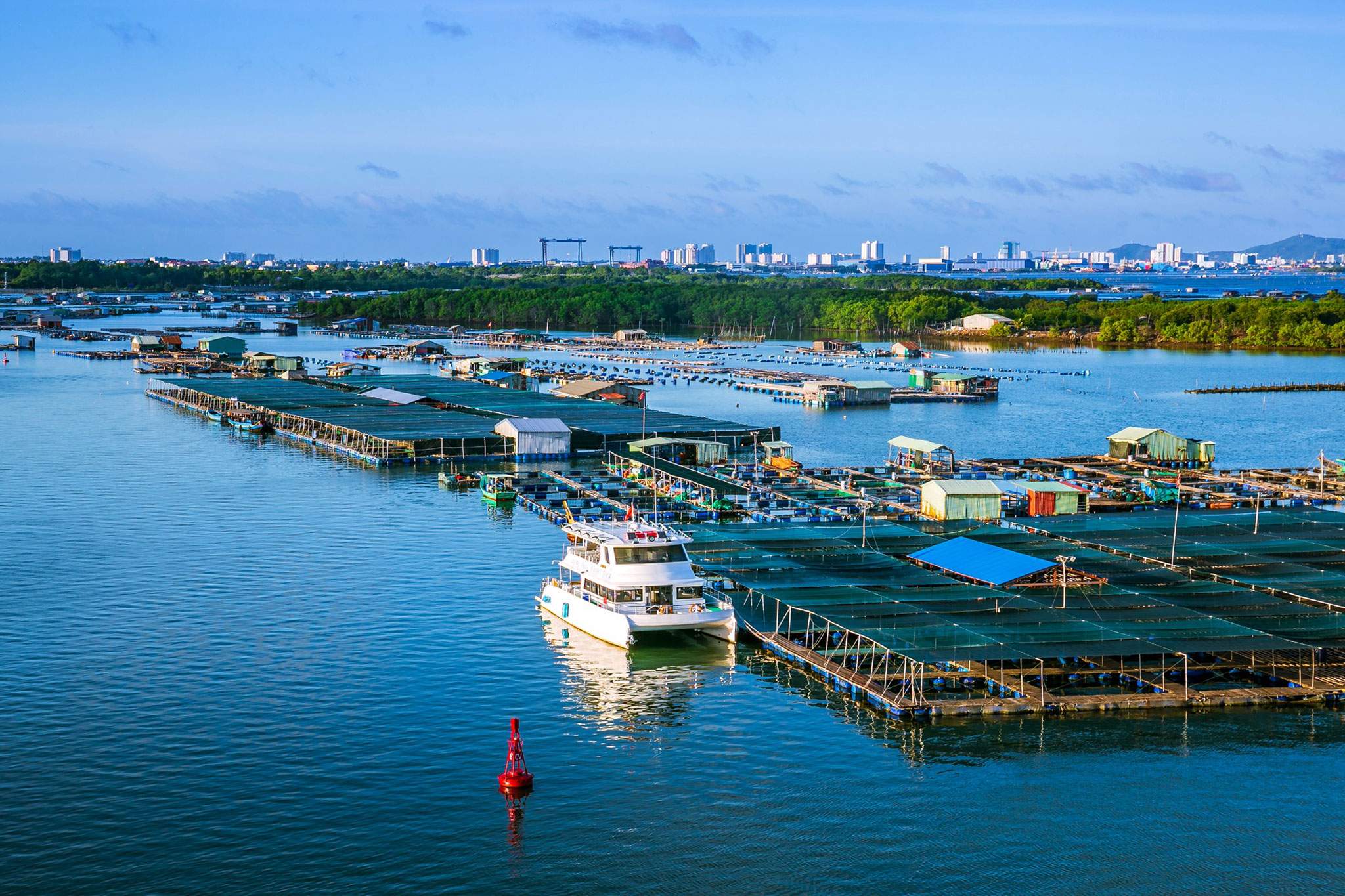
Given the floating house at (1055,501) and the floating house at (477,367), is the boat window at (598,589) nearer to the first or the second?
the floating house at (1055,501)

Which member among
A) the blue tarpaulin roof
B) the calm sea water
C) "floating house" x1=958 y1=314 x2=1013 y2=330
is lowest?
the calm sea water

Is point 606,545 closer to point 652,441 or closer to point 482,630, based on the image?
point 482,630

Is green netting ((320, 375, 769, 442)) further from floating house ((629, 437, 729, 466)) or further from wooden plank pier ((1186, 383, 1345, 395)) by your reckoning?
wooden plank pier ((1186, 383, 1345, 395))

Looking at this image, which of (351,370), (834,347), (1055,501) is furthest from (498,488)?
(834,347)

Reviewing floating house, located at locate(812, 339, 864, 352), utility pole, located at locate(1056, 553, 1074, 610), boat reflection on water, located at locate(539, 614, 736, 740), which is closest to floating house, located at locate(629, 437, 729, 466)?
utility pole, located at locate(1056, 553, 1074, 610)

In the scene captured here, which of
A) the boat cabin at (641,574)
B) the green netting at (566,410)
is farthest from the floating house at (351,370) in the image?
the boat cabin at (641,574)

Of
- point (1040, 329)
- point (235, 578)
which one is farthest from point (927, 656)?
point (1040, 329)
